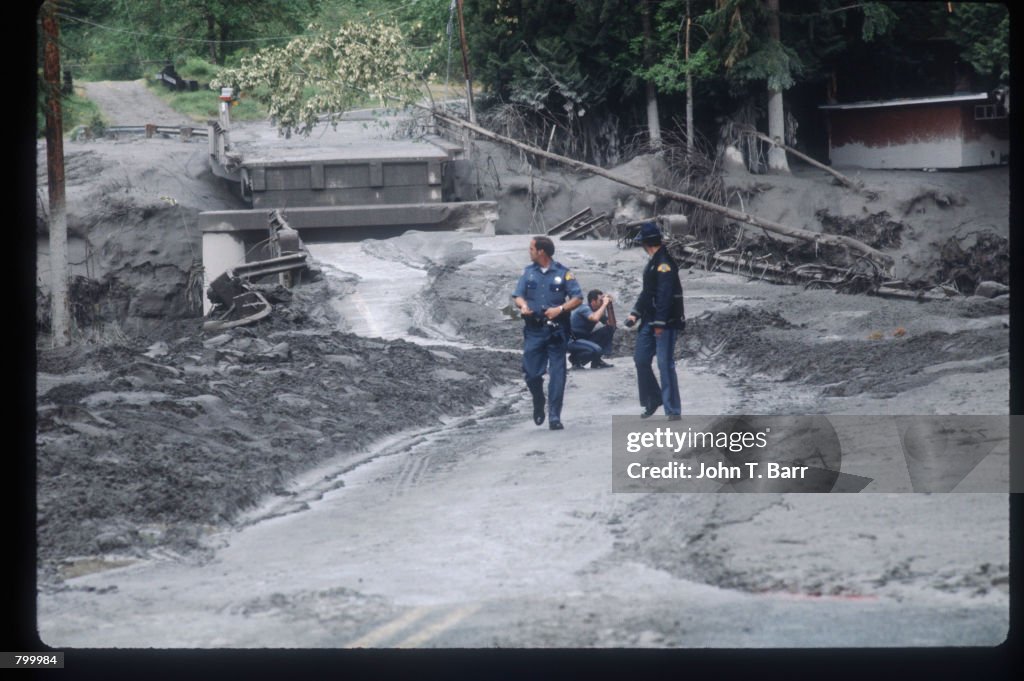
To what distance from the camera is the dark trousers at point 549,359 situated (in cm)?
768

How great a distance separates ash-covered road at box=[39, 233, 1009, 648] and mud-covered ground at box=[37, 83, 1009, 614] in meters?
0.08

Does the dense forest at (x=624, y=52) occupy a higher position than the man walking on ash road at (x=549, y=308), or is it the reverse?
the dense forest at (x=624, y=52)

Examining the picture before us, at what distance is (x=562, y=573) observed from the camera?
5.09m

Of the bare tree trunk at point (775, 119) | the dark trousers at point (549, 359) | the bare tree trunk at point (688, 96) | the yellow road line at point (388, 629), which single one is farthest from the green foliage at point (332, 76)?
the yellow road line at point (388, 629)

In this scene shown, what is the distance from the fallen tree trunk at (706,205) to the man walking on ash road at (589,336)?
3.29ft

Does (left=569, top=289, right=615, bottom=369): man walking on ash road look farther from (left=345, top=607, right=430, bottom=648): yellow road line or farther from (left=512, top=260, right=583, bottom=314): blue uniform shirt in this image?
(left=345, top=607, right=430, bottom=648): yellow road line

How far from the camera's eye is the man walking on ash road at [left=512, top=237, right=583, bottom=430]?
300 inches

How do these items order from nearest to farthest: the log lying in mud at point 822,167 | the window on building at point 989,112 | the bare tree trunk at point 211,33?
the window on building at point 989,112
the log lying in mud at point 822,167
the bare tree trunk at point 211,33

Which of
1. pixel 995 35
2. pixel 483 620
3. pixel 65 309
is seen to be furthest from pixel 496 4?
pixel 65 309

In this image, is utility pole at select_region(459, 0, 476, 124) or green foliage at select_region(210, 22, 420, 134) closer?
utility pole at select_region(459, 0, 476, 124)

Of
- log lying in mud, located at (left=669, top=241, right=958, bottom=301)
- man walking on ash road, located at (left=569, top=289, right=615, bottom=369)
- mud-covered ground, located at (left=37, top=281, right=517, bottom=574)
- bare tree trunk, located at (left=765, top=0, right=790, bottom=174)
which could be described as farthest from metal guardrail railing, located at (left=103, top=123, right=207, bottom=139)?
bare tree trunk, located at (left=765, top=0, right=790, bottom=174)

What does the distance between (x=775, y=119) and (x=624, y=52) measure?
154 centimetres

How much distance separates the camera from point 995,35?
6.04 metres

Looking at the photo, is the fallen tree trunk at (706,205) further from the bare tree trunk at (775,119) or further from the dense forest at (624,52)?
the bare tree trunk at (775,119)
